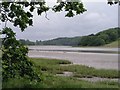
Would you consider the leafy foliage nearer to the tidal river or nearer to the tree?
the tree

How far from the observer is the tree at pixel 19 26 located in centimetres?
827

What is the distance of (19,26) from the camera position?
870cm

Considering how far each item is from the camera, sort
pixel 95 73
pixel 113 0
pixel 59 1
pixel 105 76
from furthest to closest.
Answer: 1. pixel 95 73
2. pixel 105 76
3. pixel 59 1
4. pixel 113 0

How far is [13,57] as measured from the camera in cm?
897

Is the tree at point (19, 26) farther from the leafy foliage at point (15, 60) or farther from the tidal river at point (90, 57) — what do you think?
the tidal river at point (90, 57)

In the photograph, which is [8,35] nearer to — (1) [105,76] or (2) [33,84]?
(2) [33,84]

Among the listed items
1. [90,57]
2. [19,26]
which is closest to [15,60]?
[19,26]

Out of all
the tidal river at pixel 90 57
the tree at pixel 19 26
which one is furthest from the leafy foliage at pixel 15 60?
the tidal river at pixel 90 57

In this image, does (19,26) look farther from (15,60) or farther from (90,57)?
(90,57)

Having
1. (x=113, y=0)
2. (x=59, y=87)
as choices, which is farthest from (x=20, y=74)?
(x=113, y=0)

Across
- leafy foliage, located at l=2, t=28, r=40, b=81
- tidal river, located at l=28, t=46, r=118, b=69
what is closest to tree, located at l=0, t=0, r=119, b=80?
leafy foliage, located at l=2, t=28, r=40, b=81

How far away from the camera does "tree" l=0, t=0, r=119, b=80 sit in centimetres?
827

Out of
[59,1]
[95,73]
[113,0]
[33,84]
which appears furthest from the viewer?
[95,73]

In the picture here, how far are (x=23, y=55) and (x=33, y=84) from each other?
139cm
